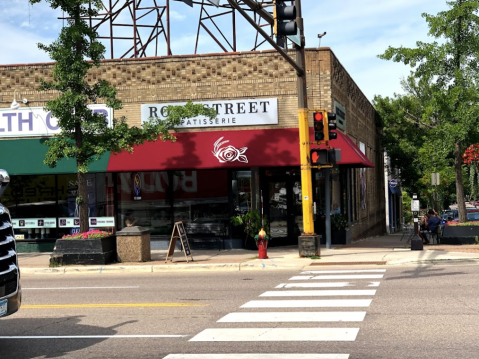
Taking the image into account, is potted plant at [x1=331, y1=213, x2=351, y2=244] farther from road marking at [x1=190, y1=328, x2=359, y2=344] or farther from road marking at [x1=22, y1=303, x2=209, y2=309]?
road marking at [x1=190, y1=328, x2=359, y2=344]

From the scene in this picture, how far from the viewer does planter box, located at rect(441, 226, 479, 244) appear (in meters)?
21.2

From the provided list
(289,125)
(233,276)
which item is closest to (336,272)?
(233,276)

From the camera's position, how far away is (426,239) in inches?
948

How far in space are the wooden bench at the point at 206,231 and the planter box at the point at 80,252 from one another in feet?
13.8

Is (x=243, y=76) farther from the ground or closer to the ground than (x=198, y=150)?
farther from the ground

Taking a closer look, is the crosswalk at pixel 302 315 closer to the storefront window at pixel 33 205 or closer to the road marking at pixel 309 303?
the road marking at pixel 309 303

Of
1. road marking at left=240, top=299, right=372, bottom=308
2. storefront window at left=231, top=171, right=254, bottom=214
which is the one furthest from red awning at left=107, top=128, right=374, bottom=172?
road marking at left=240, top=299, right=372, bottom=308

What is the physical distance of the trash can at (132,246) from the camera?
1889 cm

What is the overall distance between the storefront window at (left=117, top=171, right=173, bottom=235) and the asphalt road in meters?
7.57

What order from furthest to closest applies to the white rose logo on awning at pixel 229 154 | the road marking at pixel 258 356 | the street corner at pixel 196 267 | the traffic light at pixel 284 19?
the white rose logo on awning at pixel 229 154, the street corner at pixel 196 267, the traffic light at pixel 284 19, the road marking at pixel 258 356

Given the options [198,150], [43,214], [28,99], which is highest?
[28,99]

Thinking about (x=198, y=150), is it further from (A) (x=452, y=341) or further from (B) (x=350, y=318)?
(A) (x=452, y=341)

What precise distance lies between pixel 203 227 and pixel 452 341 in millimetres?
15524

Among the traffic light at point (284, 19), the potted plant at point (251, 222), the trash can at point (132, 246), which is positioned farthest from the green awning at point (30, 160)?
the traffic light at point (284, 19)
